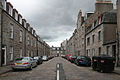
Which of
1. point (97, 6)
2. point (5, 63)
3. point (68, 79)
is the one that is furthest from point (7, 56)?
point (97, 6)

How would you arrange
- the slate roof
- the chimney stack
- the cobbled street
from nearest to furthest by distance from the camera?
the cobbled street
the slate roof
the chimney stack

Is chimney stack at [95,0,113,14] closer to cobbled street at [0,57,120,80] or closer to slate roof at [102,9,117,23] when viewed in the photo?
slate roof at [102,9,117,23]

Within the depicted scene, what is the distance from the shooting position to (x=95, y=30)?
25.5 metres

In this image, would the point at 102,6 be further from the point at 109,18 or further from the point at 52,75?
the point at 52,75

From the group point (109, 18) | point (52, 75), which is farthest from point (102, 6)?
point (52, 75)

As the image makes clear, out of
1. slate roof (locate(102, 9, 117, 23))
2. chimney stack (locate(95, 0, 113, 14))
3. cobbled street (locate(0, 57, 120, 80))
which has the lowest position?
cobbled street (locate(0, 57, 120, 80))

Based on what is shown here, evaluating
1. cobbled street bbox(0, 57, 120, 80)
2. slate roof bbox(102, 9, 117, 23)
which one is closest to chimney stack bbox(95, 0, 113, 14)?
slate roof bbox(102, 9, 117, 23)

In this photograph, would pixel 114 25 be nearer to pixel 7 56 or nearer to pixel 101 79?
pixel 101 79

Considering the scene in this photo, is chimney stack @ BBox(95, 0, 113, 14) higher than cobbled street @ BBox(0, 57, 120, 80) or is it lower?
higher

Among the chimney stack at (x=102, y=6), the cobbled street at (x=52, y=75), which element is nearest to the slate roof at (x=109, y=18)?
the chimney stack at (x=102, y=6)

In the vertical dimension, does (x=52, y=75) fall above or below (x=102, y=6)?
below

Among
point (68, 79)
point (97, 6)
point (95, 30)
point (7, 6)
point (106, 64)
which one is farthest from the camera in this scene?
point (97, 6)

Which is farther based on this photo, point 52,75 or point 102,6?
point 102,6

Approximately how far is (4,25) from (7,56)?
396 cm
